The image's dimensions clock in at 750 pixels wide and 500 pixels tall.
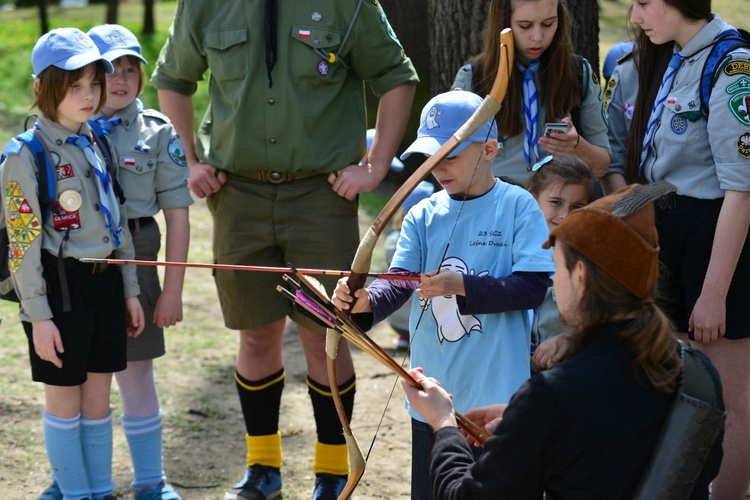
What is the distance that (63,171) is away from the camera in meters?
3.40

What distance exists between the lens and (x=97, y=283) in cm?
346

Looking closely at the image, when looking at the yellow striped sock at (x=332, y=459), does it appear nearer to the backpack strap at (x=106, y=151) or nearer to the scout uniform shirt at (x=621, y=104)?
the backpack strap at (x=106, y=151)

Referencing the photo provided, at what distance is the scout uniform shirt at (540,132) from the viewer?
345 cm

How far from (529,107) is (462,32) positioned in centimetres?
120

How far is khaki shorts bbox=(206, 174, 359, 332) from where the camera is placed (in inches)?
149

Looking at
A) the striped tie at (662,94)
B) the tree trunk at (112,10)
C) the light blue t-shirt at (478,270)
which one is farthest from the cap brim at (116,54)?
the tree trunk at (112,10)

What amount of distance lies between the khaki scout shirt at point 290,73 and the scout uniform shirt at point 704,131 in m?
1.03

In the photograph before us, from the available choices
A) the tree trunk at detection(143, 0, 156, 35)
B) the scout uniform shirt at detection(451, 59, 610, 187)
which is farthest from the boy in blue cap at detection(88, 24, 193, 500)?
the tree trunk at detection(143, 0, 156, 35)

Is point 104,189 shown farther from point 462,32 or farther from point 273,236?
point 462,32

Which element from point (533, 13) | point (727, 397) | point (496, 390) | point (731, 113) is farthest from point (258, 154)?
point (727, 397)

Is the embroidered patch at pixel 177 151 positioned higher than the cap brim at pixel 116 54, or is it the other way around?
the cap brim at pixel 116 54

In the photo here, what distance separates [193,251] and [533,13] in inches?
181

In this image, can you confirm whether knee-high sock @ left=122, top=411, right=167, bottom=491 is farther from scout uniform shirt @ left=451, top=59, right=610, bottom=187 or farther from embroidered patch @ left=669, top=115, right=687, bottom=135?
embroidered patch @ left=669, top=115, right=687, bottom=135

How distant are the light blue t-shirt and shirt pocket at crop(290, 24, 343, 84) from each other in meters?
1.07
